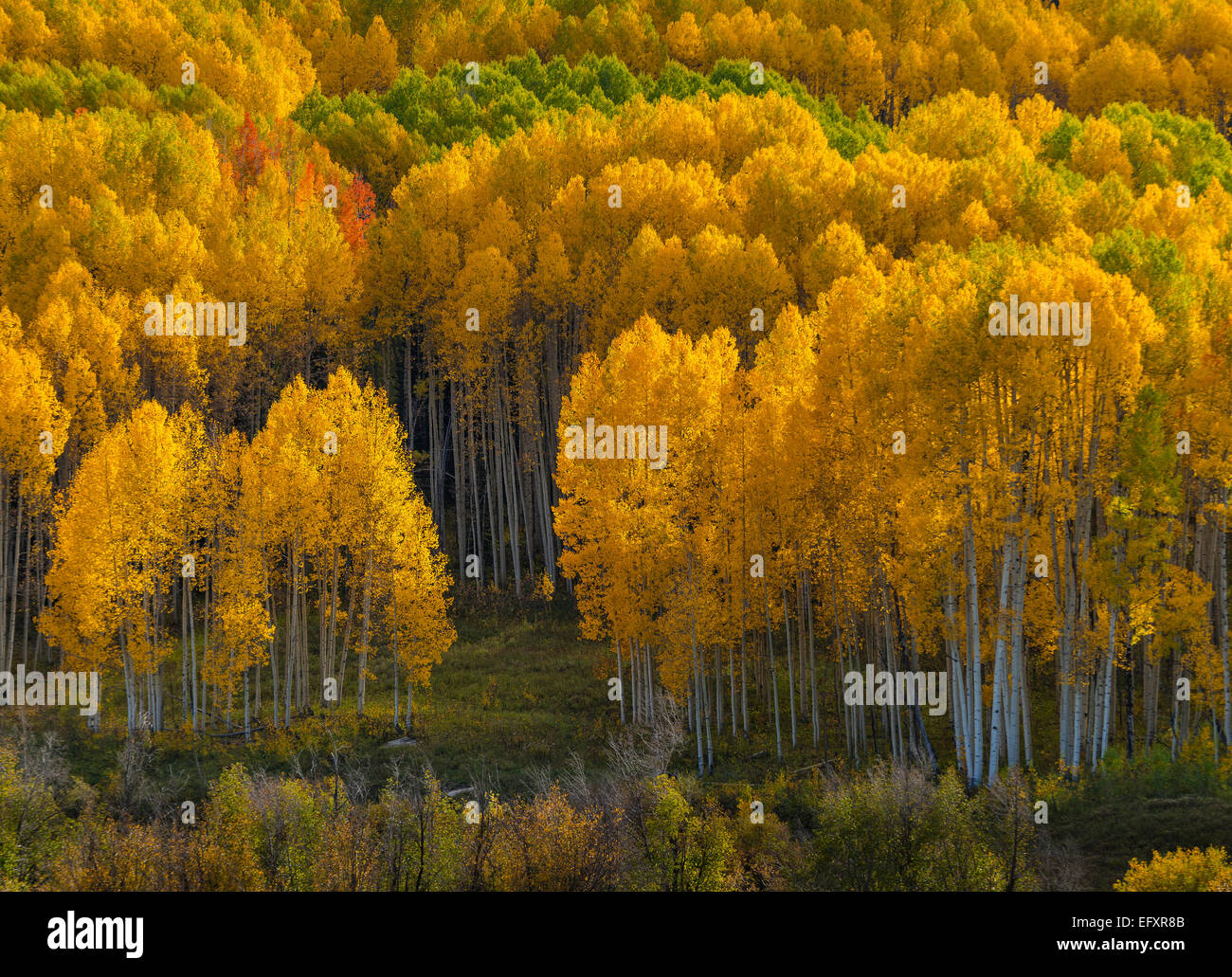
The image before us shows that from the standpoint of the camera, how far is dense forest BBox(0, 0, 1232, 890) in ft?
95.2

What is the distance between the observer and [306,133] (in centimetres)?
7462

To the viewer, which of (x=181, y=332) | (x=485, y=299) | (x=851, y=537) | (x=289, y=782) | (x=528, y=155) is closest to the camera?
(x=289, y=782)

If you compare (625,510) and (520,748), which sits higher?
(625,510)

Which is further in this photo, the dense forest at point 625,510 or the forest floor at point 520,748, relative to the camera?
the dense forest at point 625,510

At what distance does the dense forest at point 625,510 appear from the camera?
29031 millimetres

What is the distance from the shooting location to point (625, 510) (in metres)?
36.6

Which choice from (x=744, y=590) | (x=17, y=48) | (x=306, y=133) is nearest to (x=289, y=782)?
(x=744, y=590)

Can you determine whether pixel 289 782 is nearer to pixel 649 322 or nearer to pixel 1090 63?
pixel 649 322

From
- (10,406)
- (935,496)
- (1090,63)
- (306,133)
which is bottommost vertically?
(935,496)

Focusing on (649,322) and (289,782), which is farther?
(649,322)

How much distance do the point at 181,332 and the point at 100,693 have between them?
43.9 ft

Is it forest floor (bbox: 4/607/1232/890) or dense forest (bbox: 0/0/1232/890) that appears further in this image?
dense forest (bbox: 0/0/1232/890)

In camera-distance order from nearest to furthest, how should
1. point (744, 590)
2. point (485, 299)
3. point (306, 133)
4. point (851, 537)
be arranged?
1. point (851, 537)
2. point (744, 590)
3. point (485, 299)
4. point (306, 133)

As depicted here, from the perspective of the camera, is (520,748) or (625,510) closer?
(625,510)
